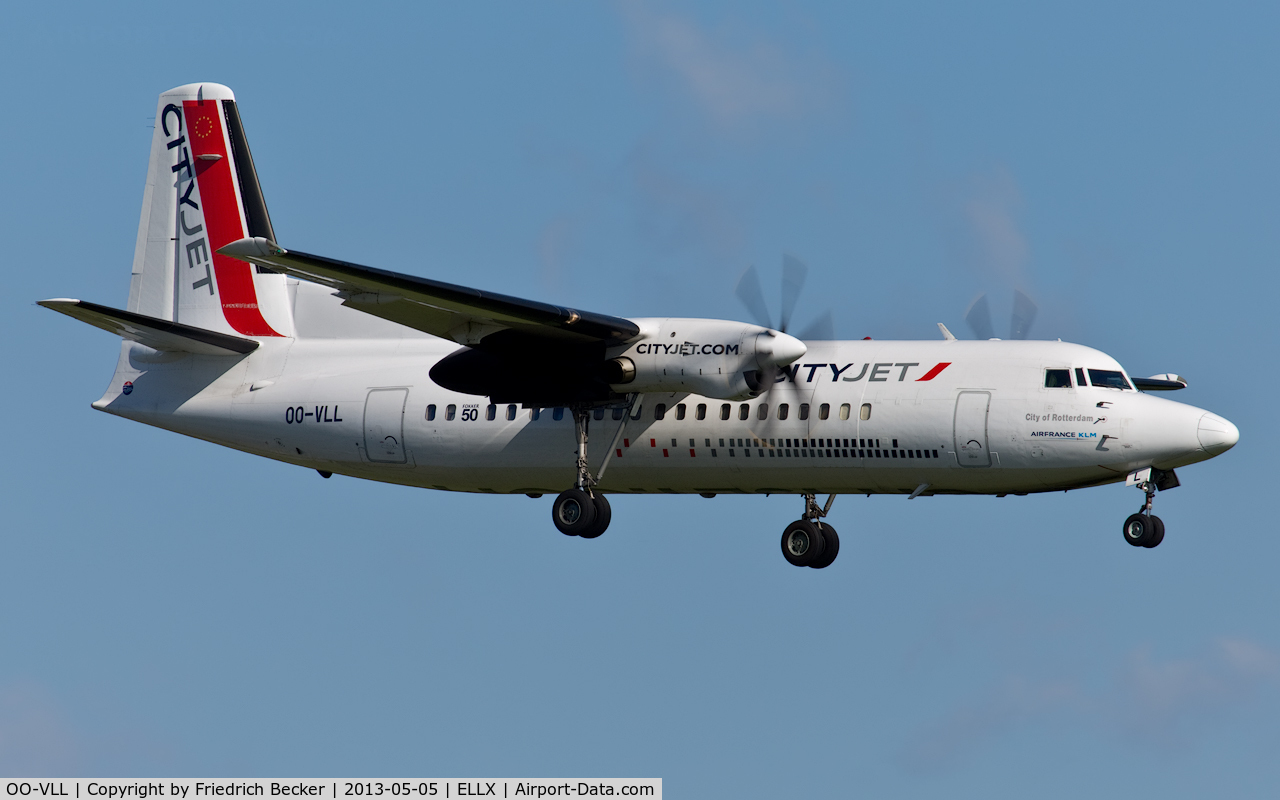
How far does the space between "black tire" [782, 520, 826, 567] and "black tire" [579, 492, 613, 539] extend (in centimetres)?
322

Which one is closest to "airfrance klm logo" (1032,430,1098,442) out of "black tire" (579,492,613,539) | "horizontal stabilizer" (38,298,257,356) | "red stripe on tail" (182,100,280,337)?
"black tire" (579,492,613,539)

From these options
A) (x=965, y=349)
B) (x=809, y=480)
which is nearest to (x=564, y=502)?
(x=809, y=480)

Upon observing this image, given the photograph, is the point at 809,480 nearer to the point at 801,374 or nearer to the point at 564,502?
the point at 801,374

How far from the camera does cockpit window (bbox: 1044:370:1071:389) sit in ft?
76.2

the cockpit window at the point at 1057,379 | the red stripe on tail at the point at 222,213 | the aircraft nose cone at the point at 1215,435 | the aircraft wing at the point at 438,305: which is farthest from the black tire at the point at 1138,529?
the red stripe on tail at the point at 222,213

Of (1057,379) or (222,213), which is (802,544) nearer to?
(1057,379)

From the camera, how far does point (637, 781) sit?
18828 millimetres

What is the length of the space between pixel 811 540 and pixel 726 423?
2937 millimetres

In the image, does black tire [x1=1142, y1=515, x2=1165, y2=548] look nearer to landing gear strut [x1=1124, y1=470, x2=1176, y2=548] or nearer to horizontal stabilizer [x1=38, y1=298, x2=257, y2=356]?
landing gear strut [x1=1124, y1=470, x2=1176, y2=548]

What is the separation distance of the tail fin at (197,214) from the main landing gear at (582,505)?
706 centimetres

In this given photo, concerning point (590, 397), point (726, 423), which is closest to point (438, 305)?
point (590, 397)

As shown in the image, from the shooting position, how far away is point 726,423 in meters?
24.8

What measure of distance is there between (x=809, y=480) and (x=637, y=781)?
6.88 m
